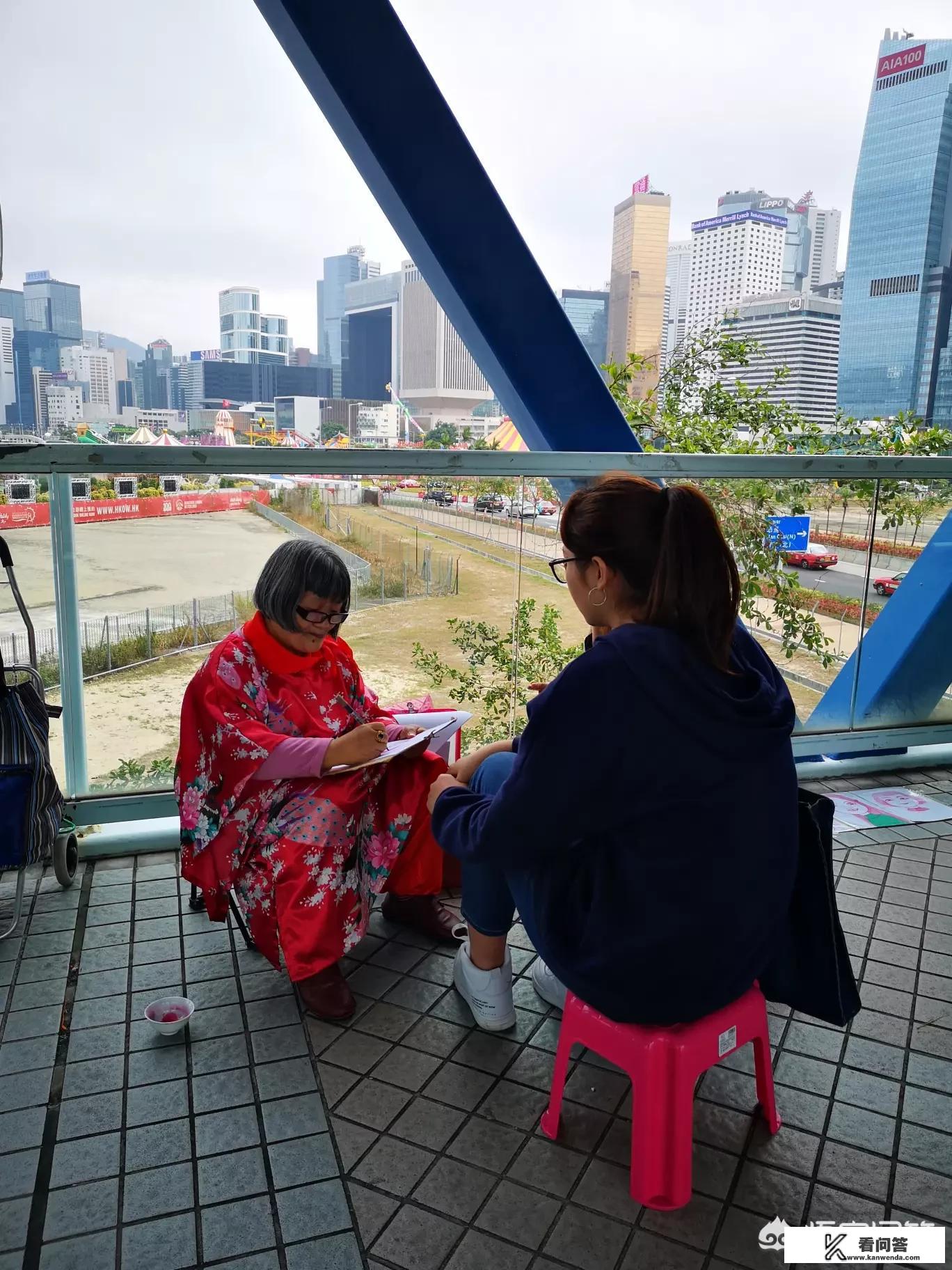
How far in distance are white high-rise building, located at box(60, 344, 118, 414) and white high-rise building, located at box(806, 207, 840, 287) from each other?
1065cm

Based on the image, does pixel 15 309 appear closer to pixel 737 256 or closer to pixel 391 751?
pixel 737 256

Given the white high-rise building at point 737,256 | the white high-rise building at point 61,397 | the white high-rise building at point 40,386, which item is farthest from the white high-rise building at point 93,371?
the white high-rise building at point 737,256

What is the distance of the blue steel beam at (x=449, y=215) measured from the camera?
2934mm

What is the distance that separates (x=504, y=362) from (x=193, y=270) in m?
26.8

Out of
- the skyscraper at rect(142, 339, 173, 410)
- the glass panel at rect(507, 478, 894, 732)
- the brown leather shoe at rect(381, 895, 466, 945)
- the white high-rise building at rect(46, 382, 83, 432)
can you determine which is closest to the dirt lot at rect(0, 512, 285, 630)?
the glass panel at rect(507, 478, 894, 732)

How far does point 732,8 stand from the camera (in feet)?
14.4

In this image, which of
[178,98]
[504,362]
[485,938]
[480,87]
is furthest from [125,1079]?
[178,98]

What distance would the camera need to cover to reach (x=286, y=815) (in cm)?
214

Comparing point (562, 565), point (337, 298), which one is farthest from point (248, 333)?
point (562, 565)

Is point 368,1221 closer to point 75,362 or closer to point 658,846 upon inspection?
point 658,846

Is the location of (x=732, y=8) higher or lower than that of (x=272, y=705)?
higher

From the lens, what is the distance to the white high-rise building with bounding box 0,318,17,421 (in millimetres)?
8742

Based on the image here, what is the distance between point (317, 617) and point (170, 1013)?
95 cm

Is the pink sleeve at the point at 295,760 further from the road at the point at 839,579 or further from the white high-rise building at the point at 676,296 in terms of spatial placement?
the white high-rise building at the point at 676,296
